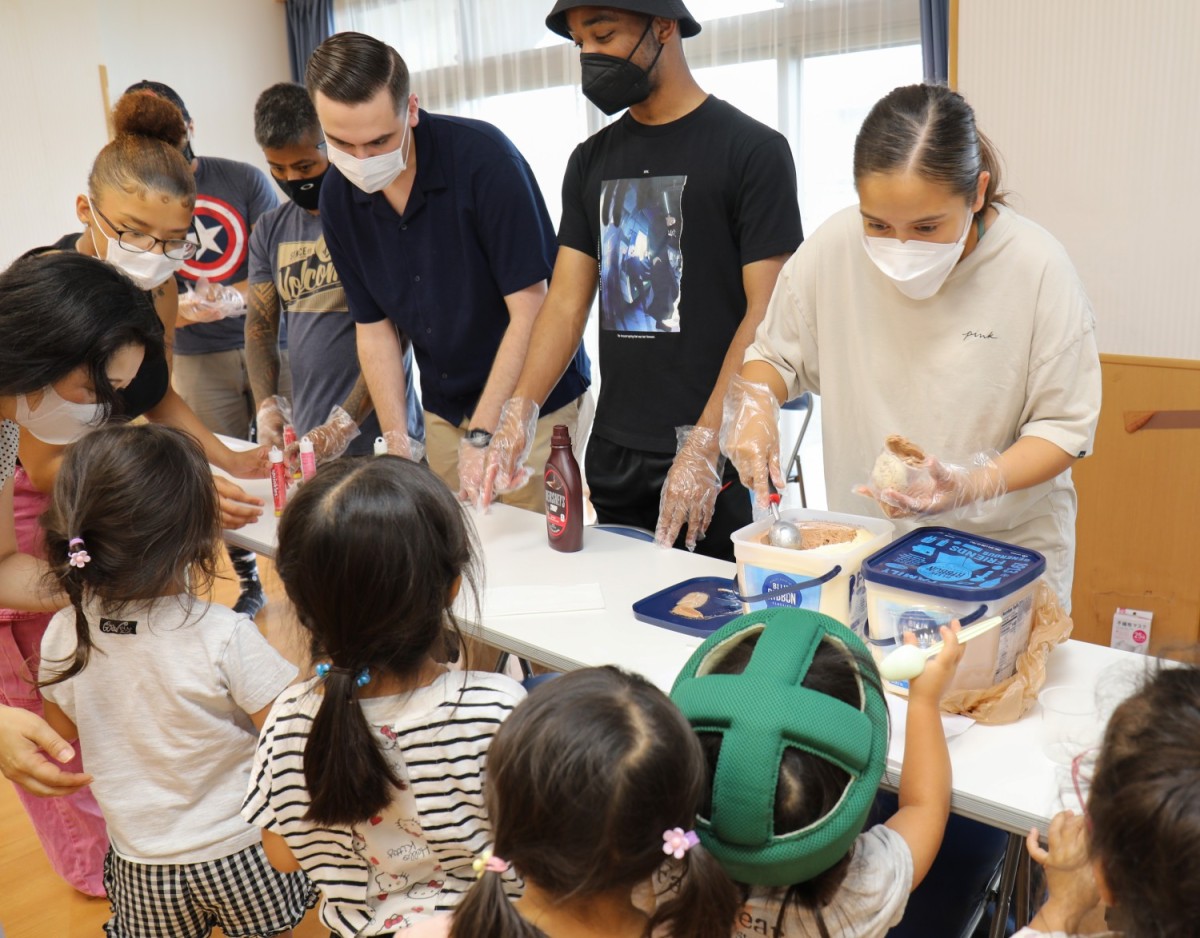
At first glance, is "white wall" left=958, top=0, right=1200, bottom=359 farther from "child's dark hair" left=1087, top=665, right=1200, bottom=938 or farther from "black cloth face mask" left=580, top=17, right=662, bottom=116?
"child's dark hair" left=1087, top=665, right=1200, bottom=938

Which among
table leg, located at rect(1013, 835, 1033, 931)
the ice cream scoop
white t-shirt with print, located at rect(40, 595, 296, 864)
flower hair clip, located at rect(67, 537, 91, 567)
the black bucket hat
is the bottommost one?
table leg, located at rect(1013, 835, 1033, 931)

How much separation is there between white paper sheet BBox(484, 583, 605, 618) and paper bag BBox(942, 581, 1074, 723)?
2.21 feet

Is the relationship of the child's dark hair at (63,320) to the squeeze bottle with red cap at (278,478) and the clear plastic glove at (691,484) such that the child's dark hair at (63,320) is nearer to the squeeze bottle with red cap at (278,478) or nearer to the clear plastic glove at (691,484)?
the squeeze bottle with red cap at (278,478)

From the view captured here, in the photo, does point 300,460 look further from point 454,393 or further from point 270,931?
point 270,931

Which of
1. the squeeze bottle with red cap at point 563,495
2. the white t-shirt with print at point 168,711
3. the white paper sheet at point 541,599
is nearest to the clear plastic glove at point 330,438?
the squeeze bottle with red cap at point 563,495

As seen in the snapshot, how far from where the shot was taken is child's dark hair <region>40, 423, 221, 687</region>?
152 centimetres

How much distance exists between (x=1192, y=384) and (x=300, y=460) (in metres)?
2.37

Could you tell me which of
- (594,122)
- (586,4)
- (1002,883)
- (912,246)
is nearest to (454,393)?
(586,4)

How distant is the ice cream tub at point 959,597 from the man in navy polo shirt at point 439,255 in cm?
108

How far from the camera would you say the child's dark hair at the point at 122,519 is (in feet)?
4.97

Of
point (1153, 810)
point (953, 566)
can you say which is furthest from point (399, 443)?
point (1153, 810)

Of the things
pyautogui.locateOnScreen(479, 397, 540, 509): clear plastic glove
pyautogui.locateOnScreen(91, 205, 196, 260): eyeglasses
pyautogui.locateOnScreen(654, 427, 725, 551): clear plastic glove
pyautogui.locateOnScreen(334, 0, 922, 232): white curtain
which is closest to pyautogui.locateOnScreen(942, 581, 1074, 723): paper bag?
pyautogui.locateOnScreen(654, 427, 725, 551): clear plastic glove

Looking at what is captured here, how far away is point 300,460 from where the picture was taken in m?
2.51

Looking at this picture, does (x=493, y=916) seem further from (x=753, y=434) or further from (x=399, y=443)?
(x=399, y=443)
